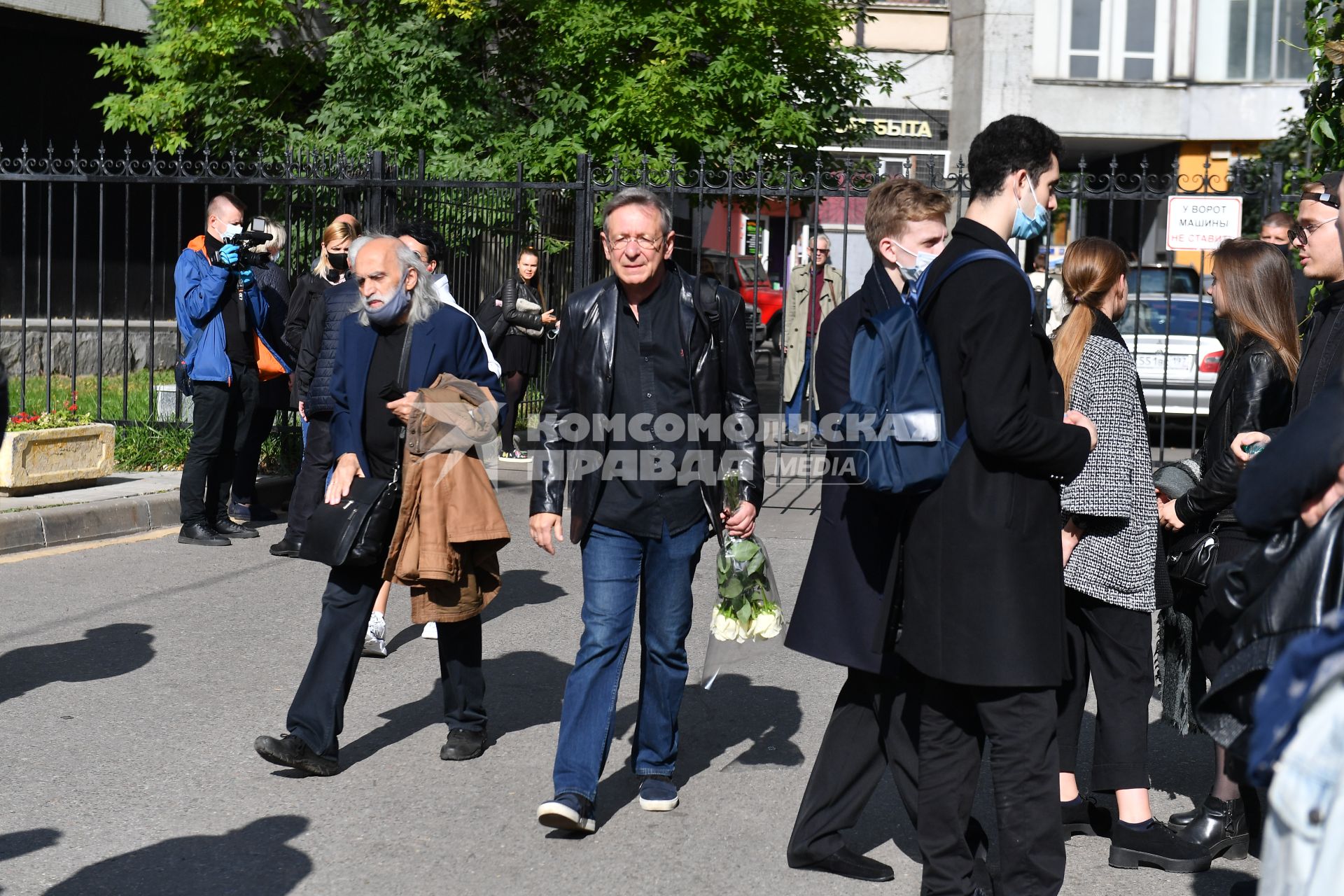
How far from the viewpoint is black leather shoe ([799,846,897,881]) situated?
4090 mm

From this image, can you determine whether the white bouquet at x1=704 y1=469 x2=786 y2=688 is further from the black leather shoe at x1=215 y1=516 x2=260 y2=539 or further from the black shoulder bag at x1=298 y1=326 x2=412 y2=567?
the black leather shoe at x1=215 y1=516 x2=260 y2=539

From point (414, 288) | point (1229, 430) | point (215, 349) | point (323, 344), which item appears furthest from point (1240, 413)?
point (215, 349)

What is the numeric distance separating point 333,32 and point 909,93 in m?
14.6

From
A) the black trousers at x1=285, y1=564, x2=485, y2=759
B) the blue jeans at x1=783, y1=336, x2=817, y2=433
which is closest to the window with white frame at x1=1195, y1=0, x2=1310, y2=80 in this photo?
the blue jeans at x1=783, y1=336, x2=817, y2=433

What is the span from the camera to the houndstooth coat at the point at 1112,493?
414 centimetres

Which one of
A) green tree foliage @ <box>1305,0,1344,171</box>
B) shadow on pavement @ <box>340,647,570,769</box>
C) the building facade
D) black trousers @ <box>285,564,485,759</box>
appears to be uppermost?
the building facade

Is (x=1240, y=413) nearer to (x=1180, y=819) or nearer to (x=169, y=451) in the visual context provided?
(x=1180, y=819)

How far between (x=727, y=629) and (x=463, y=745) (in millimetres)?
1121

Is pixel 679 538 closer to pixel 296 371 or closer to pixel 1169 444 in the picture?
pixel 296 371

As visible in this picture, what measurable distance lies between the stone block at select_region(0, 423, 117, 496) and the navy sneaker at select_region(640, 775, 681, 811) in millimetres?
6132

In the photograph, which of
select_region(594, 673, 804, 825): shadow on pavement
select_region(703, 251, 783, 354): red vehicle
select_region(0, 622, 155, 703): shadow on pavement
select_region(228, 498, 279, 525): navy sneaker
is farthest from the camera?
select_region(703, 251, 783, 354): red vehicle

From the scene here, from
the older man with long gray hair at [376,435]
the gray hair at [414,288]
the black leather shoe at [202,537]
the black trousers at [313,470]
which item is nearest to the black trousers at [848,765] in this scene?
the older man with long gray hair at [376,435]

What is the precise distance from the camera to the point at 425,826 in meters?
4.44

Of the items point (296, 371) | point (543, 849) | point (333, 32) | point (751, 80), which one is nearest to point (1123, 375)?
point (543, 849)
